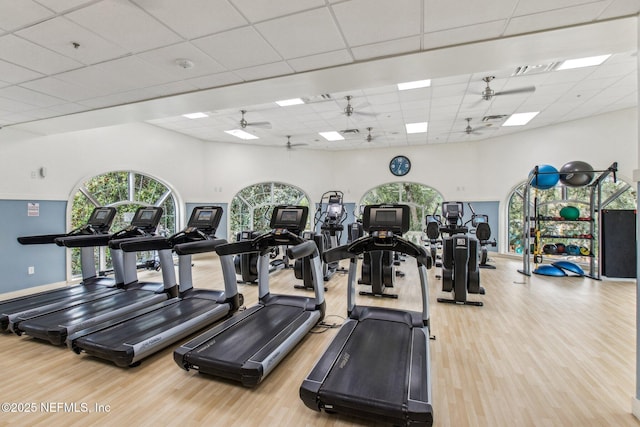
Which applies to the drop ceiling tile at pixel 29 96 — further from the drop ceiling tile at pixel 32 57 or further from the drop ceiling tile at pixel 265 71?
the drop ceiling tile at pixel 265 71

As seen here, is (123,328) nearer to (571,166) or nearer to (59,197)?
(59,197)

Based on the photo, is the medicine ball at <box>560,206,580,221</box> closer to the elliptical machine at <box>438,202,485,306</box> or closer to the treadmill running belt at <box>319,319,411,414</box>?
the elliptical machine at <box>438,202,485,306</box>

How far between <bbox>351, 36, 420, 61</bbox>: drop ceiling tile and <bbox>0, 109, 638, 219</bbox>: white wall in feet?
19.3

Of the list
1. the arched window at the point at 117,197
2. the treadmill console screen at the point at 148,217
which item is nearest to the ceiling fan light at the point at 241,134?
the arched window at the point at 117,197

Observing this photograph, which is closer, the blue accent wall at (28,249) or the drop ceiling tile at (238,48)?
the drop ceiling tile at (238,48)

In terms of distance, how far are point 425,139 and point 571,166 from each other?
3.66 meters

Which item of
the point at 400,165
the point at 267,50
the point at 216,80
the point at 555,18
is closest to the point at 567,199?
the point at 400,165

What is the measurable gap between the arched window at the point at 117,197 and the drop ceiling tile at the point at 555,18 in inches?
271

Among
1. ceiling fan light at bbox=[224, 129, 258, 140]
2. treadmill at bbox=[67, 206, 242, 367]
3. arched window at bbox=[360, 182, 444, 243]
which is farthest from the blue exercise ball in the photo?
ceiling fan light at bbox=[224, 129, 258, 140]

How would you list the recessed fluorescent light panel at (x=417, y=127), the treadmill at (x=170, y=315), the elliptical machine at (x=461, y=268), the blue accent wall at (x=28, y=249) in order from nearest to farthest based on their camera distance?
the treadmill at (x=170, y=315), the elliptical machine at (x=461, y=268), the blue accent wall at (x=28, y=249), the recessed fluorescent light panel at (x=417, y=127)

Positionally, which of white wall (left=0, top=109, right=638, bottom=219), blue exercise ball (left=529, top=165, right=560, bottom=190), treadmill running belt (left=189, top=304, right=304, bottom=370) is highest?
white wall (left=0, top=109, right=638, bottom=219)

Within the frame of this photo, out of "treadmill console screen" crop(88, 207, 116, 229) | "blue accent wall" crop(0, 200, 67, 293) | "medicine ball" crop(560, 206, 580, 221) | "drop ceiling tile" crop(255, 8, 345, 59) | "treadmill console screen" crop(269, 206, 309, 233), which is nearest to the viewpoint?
"drop ceiling tile" crop(255, 8, 345, 59)

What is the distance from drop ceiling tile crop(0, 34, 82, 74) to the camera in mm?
2589

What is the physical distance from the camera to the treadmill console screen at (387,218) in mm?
3322
